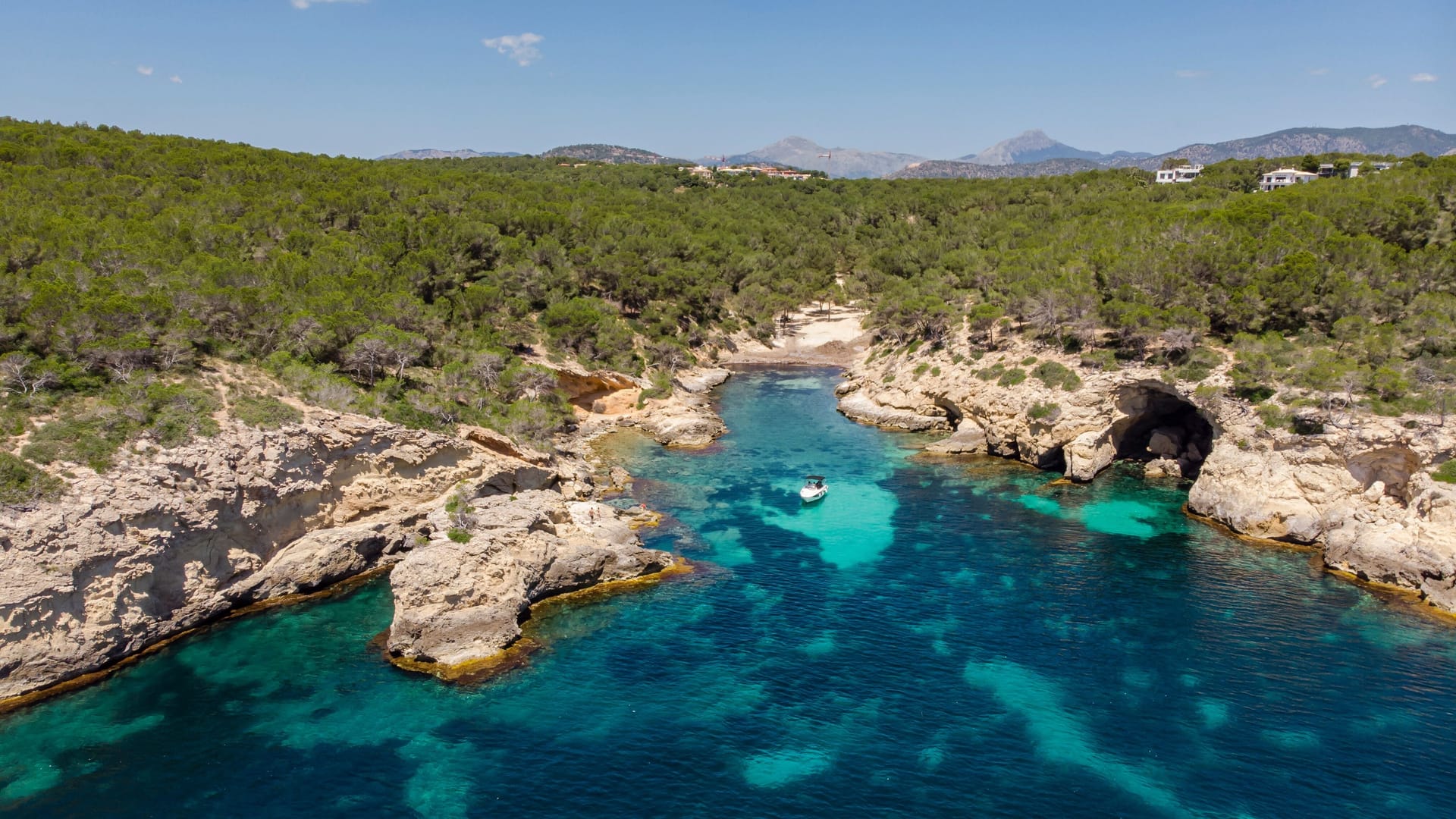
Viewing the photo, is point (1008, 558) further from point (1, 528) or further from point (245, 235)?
point (245, 235)

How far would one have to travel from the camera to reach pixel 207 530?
29469mm

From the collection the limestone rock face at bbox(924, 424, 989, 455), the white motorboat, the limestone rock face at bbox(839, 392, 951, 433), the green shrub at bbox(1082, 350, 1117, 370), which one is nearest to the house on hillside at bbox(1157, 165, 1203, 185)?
the limestone rock face at bbox(839, 392, 951, 433)

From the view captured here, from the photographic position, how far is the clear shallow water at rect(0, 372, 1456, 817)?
21594 millimetres

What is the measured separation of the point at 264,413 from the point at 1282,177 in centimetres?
10748

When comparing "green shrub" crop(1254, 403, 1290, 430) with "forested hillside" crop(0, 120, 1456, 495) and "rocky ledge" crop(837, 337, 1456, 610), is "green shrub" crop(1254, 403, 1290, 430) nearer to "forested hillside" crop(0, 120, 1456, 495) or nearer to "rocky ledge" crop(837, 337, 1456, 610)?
"rocky ledge" crop(837, 337, 1456, 610)

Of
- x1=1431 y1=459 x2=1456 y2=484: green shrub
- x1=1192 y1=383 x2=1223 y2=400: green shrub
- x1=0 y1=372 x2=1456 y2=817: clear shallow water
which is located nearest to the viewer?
x1=0 y1=372 x2=1456 y2=817: clear shallow water

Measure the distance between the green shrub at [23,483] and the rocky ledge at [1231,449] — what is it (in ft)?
151

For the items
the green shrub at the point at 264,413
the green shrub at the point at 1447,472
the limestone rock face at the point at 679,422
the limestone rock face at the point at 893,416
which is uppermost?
the green shrub at the point at 264,413

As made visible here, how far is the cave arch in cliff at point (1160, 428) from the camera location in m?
47.4

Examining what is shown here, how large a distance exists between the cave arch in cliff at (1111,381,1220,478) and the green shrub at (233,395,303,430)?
147ft

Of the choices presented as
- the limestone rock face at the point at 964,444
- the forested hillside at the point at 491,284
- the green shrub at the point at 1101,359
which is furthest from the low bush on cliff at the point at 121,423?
the green shrub at the point at 1101,359

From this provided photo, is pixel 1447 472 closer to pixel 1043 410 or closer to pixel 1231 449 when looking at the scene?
pixel 1231 449

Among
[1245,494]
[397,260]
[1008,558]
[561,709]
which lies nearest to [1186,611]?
[1008,558]

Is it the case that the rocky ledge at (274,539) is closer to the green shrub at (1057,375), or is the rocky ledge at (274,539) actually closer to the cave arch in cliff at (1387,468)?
the green shrub at (1057,375)
